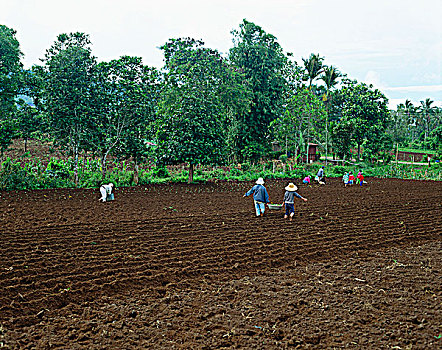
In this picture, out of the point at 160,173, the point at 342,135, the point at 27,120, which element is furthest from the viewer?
the point at 342,135

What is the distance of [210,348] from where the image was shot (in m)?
4.89

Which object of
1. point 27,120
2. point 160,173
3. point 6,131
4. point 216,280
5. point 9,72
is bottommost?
point 216,280

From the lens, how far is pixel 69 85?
20.5 meters

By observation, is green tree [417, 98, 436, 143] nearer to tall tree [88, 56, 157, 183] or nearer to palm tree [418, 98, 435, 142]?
palm tree [418, 98, 435, 142]

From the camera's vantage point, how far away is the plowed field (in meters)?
5.24

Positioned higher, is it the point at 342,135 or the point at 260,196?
the point at 342,135

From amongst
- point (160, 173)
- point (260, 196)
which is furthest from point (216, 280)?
point (160, 173)

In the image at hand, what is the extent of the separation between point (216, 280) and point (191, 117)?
51.4 feet

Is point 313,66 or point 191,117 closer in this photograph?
point 191,117

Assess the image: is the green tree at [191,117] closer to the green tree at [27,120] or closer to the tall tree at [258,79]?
the green tree at [27,120]

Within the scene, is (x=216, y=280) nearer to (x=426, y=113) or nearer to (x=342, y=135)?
(x=342, y=135)

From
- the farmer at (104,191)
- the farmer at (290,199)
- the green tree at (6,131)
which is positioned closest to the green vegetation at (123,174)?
the green tree at (6,131)

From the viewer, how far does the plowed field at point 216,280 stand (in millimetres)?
5238

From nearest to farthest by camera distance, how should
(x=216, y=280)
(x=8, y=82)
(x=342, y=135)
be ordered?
(x=216, y=280), (x=8, y=82), (x=342, y=135)
